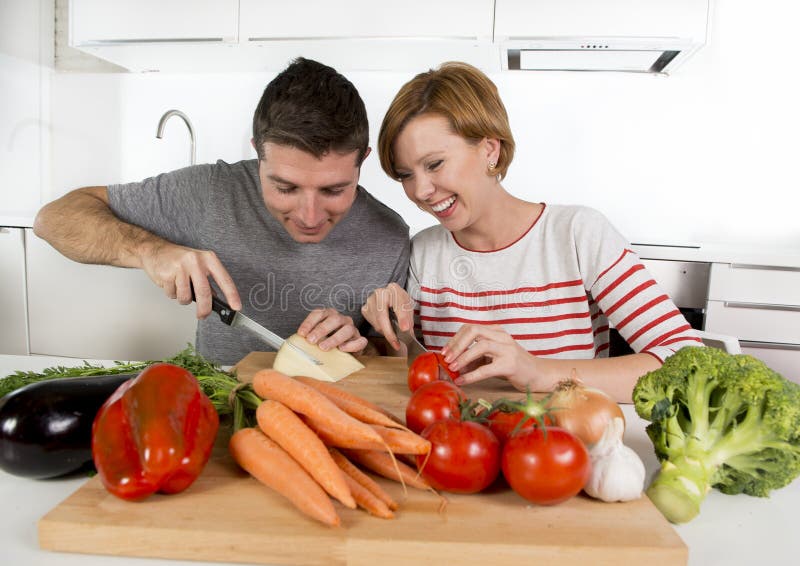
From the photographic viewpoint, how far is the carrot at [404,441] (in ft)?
2.52

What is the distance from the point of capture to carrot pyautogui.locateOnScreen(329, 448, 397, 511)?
748mm

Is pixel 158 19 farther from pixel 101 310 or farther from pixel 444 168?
pixel 444 168

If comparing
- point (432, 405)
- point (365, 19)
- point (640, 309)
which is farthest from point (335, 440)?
point (365, 19)

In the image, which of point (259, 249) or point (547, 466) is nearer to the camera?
point (547, 466)

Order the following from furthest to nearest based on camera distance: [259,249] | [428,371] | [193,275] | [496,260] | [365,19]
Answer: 1. [365,19]
2. [259,249]
3. [496,260]
4. [193,275]
5. [428,371]

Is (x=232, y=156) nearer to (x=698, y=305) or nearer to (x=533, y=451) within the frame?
(x=698, y=305)

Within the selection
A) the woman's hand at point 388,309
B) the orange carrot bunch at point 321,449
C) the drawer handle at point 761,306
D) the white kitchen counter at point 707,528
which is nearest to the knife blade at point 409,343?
the woman's hand at point 388,309

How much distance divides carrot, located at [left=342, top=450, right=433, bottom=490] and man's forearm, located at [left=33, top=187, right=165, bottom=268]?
992mm

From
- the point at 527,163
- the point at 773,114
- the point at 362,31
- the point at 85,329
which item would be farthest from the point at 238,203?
the point at 773,114

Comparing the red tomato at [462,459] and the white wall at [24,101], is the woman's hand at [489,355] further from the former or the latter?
the white wall at [24,101]

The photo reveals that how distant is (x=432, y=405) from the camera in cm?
90

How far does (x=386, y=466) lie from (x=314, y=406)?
13cm

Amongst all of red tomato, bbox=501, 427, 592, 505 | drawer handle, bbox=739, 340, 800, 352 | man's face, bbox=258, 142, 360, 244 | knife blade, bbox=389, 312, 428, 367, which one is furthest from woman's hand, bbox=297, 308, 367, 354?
drawer handle, bbox=739, 340, 800, 352

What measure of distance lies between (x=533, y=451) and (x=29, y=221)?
2816 mm
